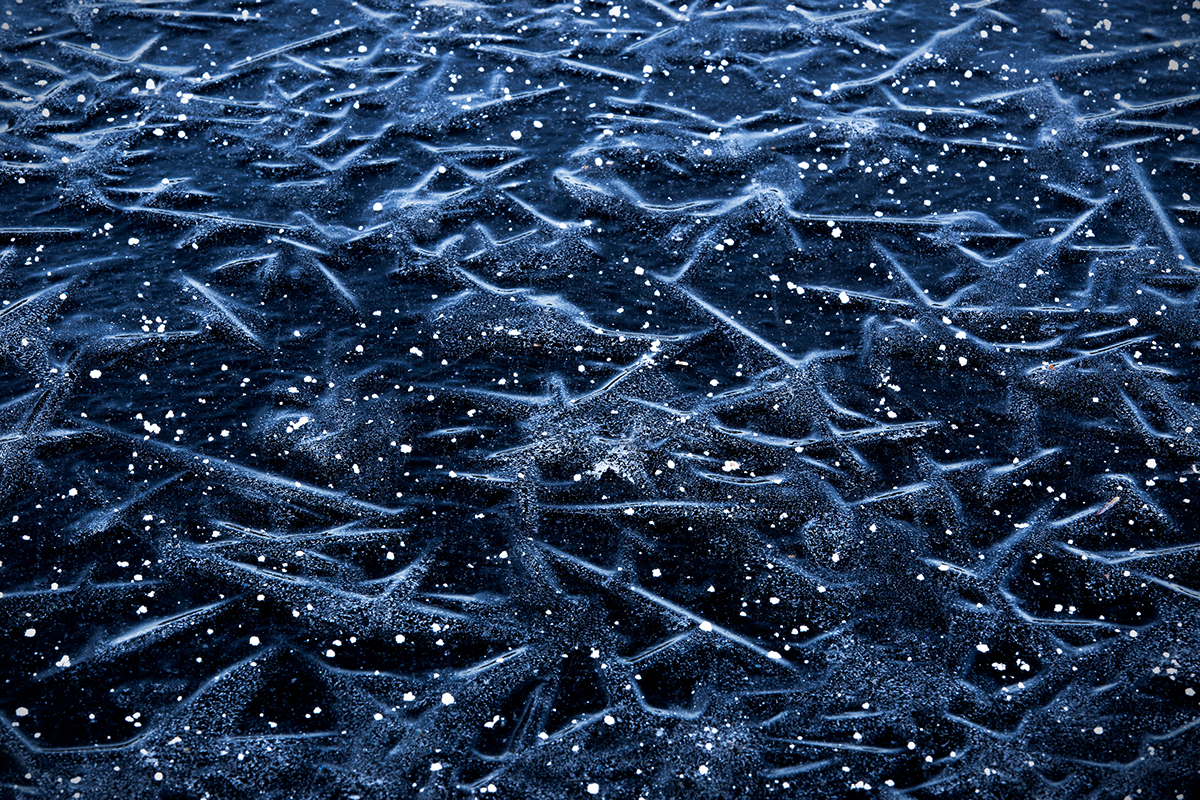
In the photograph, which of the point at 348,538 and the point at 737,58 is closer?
the point at 348,538

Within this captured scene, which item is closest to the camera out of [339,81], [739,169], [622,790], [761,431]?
[622,790]

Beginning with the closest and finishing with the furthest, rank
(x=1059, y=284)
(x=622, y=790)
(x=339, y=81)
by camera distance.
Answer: (x=622, y=790) → (x=1059, y=284) → (x=339, y=81)

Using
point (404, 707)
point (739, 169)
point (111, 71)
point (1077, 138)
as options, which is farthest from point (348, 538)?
point (1077, 138)

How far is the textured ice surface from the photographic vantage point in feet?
3.15

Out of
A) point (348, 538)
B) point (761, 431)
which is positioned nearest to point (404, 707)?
point (348, 538)

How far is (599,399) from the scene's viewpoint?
1.20 meters

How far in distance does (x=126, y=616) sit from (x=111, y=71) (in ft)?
3.40

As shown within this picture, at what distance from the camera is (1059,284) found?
4.31 ft

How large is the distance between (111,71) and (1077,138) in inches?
65.4

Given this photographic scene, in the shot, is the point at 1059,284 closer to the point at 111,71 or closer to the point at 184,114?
the point at 184,114

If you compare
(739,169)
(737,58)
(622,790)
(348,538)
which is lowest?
(622,790)

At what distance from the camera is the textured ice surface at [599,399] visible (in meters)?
0.96

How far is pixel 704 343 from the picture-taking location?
1.25 m

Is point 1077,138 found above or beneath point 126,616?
above
